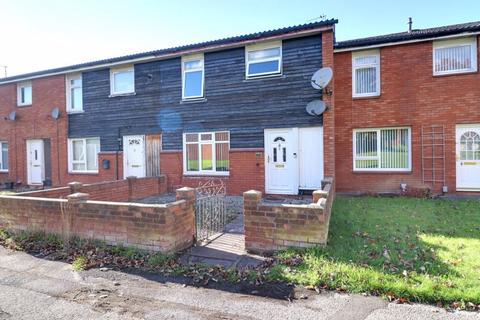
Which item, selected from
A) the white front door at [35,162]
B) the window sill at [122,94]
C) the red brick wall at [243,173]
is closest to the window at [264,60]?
the red brick wall at [243,173]

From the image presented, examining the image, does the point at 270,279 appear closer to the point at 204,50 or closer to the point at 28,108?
the point at 204,50

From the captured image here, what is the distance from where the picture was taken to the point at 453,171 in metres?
10.3

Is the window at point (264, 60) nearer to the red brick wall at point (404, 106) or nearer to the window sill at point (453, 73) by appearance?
the red brick wall at point (404, 106)

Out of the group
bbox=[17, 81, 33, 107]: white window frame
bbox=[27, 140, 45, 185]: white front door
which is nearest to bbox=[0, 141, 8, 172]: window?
bbox=[27, 140, 45, 185]: white front door

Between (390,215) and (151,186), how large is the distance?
25.7 ft

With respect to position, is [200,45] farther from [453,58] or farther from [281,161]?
A: [453,58]

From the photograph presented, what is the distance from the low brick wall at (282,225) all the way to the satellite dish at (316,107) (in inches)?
206

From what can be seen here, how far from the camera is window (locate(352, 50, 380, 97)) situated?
1116 cm

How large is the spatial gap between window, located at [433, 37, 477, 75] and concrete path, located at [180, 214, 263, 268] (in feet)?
30.3

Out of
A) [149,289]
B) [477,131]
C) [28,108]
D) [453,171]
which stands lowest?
[149,289]

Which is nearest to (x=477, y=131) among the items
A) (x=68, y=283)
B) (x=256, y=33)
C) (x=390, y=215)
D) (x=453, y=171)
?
(x=453, y=171)

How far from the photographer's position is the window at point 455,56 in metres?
10.2

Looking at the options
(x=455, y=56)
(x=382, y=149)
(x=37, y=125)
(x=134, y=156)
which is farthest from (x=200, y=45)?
(x=37, y=125)

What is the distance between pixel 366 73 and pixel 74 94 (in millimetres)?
12528
